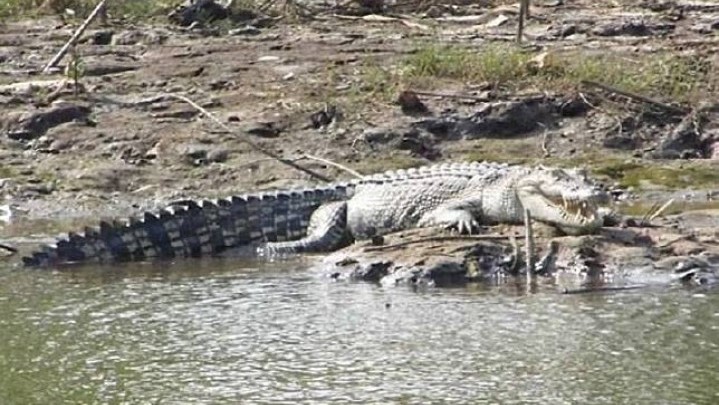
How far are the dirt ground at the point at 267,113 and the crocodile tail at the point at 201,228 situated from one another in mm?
2255

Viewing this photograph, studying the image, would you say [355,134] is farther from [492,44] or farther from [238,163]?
[492,44]

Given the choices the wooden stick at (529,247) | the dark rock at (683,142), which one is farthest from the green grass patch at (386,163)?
the wooden stick at (529,247)

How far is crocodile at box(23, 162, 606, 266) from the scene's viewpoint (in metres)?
11.5

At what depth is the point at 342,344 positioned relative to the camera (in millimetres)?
8812

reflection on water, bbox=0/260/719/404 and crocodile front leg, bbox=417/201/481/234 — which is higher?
crocodile front leg, bbox=417/201/481/234

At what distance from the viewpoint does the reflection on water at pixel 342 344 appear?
787 cm

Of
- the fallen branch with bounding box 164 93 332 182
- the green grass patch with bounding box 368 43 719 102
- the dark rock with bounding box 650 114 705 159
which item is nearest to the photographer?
the fallen branch with bounding box 164 93 332 182

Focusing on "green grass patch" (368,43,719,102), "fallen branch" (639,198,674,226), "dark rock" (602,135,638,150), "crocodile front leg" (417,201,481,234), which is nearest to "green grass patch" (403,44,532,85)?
"green grass patch" (368,43,719,102)

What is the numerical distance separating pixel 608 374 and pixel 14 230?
688cm

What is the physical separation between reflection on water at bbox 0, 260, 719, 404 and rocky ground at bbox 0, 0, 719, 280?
364 cm

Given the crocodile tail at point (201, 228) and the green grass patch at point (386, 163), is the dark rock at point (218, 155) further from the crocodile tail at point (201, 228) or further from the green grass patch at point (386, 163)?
the crocodile tail at point (201, 228)

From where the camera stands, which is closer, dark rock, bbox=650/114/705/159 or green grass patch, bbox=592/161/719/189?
green grass patch, bbox=592/161/719/189

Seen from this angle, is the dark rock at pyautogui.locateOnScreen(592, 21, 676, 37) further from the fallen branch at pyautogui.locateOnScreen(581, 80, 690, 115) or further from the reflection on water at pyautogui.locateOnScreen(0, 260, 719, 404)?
the reflection on water at pyautogui.locateOnScreen(0, 260, 719, 404)

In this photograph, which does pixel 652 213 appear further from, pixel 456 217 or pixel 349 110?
pixel 349 110
